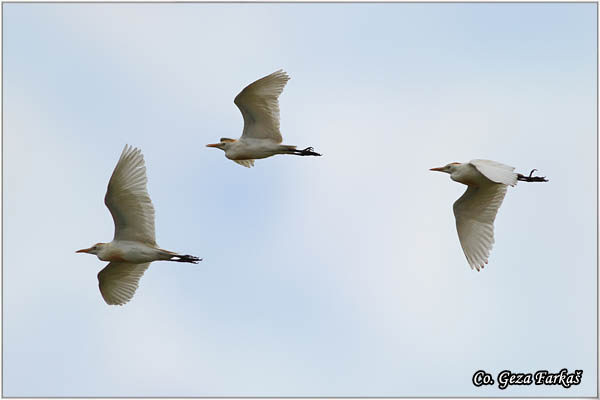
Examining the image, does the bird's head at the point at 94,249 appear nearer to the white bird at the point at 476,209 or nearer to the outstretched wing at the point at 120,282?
the outstretched wing at the point at 120,282

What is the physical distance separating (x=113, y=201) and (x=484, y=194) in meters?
5.03

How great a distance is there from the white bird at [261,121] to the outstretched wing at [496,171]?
2.45 metres

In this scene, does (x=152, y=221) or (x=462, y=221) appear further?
(x=462, y=221)

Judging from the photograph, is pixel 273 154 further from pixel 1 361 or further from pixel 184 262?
pixel 1 361

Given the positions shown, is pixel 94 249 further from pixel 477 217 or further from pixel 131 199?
pixel 477 217

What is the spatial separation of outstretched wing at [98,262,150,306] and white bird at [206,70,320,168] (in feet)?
7.26

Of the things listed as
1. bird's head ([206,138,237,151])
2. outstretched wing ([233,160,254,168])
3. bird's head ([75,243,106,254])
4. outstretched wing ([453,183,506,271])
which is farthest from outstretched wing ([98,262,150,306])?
outstretched wing ([453,183,506,271])

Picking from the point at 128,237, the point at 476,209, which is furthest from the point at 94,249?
the point at 476,209

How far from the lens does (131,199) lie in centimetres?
1198

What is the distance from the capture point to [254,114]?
13.4 metres

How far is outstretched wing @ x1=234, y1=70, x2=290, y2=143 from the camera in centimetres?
1310

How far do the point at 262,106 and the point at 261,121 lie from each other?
255 mm

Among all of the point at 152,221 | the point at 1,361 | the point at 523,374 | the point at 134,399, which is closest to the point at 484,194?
the point at 523,374

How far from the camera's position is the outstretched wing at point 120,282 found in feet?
42.8
